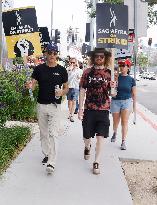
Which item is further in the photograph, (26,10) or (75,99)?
(75,99)

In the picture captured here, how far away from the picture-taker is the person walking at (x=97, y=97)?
780 cm

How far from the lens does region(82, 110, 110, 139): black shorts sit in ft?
25.7

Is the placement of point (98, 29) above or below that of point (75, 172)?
above

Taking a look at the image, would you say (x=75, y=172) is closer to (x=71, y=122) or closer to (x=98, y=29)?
(x=98, y=29)

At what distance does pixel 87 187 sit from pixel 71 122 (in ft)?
23.1

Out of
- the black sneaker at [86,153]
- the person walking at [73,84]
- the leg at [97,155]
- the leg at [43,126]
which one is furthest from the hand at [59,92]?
the person walking at [73,84]

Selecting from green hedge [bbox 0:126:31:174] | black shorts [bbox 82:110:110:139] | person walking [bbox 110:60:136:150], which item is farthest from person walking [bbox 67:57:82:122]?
black shorts [bbox 82:110:110:139]

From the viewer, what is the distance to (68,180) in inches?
281

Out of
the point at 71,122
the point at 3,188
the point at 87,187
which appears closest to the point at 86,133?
the point at 87,187

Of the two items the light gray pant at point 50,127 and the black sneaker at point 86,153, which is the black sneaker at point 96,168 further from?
the black sneaker at point 86,153

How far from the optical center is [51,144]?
7.53 meters

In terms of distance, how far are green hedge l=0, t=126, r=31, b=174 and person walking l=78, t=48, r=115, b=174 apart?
4.22ft

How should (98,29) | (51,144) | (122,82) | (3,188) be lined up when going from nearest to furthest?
1. (3,188)
2. (51,144)
3. (98,29)
4. (122,82)

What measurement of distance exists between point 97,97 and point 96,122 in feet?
1.30
